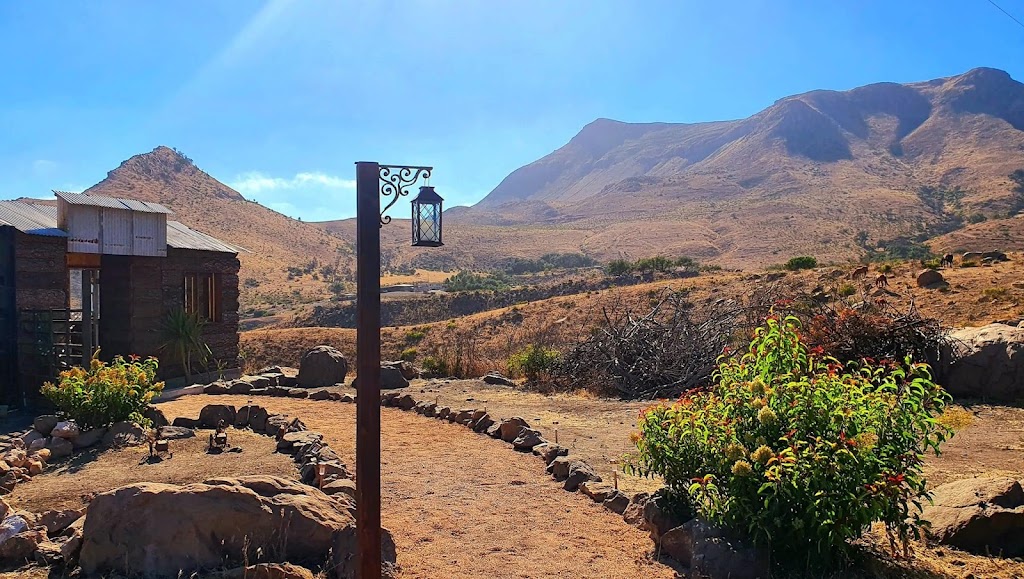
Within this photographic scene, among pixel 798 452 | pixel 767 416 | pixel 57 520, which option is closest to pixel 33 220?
pixel 57 520

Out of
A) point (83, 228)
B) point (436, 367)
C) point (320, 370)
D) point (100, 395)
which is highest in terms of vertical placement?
point (83, 228)

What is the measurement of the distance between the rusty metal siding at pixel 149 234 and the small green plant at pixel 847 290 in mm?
17963

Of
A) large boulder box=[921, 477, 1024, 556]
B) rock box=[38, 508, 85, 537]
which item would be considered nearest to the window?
rock box=[38, 508, 85, 537]

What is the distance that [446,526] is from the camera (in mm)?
6238

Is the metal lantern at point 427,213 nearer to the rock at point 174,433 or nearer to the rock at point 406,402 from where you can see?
the rock at point 174,433

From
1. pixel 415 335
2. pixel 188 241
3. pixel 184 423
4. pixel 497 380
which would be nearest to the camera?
pixel 184 423

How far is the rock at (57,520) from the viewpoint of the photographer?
529 centimetres

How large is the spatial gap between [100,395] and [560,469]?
18.6 feet

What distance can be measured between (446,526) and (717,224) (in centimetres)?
6483

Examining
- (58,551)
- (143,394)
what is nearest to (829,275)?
(143,394)

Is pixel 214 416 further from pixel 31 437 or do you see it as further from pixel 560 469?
pixel 560 469

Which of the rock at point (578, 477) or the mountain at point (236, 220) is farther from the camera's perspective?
the mountain at point (236, 220)

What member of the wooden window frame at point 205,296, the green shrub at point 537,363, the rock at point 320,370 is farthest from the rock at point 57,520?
the green shrub at point 537,363

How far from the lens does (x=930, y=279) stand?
19719mm
